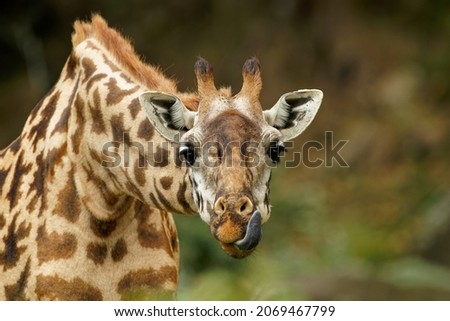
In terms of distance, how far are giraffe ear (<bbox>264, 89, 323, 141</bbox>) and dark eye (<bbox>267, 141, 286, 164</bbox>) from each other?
0.29 m

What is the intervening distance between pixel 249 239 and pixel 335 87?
17615 mm

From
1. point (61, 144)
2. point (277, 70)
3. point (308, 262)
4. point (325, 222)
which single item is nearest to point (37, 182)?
point (61, 144)

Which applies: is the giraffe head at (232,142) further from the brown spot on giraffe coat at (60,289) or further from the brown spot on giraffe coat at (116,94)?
the brown spot on giraffe coat at (60,289)

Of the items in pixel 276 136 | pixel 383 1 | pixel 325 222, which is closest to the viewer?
pixel 276 136

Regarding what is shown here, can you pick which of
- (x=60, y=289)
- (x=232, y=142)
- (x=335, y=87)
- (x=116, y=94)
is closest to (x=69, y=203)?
(x=60, y=289)

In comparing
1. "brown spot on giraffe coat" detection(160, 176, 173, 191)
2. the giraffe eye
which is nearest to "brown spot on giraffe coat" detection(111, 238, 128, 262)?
"brown spot on giraffe coat" detection(160, 176, 173, 191)

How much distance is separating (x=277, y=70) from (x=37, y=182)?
16108 mm

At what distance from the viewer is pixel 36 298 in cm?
973

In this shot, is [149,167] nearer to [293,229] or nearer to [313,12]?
[293,229]

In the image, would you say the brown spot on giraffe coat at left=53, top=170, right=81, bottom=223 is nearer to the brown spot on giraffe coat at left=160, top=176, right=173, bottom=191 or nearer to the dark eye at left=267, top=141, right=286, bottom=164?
the brown spot on giraffe coat at left=160, top=176, right=173, bottom=191

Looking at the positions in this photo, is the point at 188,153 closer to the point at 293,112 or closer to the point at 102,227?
the point at 293,112

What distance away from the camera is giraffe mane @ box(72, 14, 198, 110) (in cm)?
995

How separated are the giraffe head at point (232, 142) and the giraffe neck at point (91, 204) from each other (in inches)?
17.9
